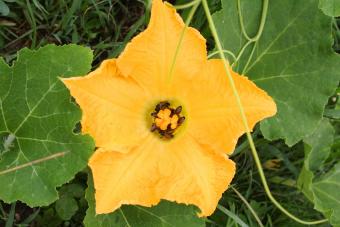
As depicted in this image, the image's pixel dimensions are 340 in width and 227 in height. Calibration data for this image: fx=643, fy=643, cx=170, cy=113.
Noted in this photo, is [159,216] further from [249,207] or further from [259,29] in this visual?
[259,29]

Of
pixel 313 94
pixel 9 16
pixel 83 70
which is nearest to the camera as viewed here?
pixel 83 70

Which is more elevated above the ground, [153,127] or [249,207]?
[153,127]

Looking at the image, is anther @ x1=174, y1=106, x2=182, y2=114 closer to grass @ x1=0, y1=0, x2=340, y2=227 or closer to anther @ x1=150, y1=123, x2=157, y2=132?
anther @ x1=150, y1=123, x2=157, y2=132

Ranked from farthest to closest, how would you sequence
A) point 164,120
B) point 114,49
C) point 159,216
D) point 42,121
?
point 114,49, point 159,216, point 164,120, point 42,121

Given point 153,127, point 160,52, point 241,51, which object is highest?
point 160,52

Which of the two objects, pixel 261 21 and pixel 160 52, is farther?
pixel 261 21

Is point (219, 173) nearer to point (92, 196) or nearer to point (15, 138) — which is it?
point (92, 196)

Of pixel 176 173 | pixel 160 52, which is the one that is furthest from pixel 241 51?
pixel 176 173

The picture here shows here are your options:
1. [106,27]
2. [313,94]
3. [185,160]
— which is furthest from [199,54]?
[106,27]
